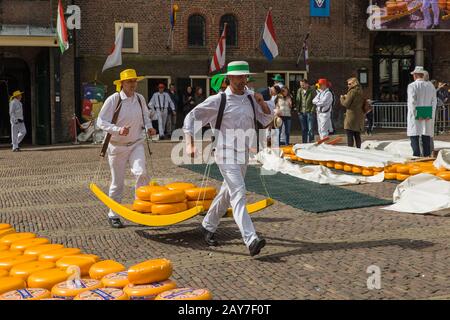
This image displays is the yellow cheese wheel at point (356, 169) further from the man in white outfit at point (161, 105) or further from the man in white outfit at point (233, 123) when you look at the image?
the man in white outfit at point (161, 105)

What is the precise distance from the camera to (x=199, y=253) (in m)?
6.98

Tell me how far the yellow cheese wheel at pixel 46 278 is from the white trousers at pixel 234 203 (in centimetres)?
211

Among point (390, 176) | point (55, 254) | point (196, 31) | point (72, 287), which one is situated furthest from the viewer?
point (196, 31)

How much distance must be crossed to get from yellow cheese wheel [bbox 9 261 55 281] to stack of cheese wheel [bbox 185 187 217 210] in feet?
7.88

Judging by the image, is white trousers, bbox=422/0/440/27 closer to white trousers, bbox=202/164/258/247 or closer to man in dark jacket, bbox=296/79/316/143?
man in dark jacket, bbox=296/79/316/143

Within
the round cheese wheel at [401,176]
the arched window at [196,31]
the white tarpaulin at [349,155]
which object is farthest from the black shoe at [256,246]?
the arched window at [196,31]

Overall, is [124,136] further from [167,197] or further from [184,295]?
[184,295]

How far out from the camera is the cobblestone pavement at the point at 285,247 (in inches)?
218

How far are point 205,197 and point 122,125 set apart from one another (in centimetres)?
165

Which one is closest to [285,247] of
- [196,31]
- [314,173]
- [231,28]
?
[314,173]

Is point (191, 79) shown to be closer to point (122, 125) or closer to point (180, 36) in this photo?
point (180, 36)

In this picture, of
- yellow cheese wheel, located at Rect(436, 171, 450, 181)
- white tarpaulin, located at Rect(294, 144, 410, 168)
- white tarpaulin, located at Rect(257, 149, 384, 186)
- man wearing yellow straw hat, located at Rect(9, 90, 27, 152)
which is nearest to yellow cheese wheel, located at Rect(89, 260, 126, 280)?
yellow cheese wheel, located at Rect(436, 171, 450, 181)

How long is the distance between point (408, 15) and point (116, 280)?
2718cm

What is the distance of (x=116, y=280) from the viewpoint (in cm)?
490
